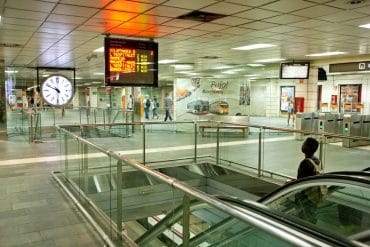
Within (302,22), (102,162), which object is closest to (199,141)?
(102,162)

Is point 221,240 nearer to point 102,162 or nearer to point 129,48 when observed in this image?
point 129,48

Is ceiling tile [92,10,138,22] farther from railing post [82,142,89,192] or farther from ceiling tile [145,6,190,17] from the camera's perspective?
railing post [82,142,89,192]

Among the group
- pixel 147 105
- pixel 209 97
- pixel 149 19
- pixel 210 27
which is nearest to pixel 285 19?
pixel 210 27

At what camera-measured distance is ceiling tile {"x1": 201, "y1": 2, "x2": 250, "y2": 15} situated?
15.0 ft

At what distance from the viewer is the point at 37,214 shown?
4508 millimetres

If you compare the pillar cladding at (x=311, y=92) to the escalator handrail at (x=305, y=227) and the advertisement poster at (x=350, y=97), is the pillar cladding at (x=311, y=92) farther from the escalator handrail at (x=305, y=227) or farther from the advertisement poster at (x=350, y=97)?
the escalator handrail at (x=305, y=227)

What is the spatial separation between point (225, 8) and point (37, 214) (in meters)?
3.70

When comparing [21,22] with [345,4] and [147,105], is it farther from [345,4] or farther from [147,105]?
[147,105]

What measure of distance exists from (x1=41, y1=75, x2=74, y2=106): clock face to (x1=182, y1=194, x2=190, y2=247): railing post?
407 inches

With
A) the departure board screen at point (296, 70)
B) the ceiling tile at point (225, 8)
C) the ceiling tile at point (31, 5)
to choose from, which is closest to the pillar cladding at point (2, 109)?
the ceiling tile at point (31, 5)

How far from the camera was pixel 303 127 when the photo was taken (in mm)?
12242

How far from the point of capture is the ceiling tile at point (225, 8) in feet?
15.0

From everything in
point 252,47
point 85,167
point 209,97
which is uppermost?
point 252,47

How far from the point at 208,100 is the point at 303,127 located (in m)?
3.95
